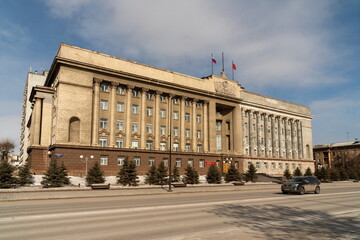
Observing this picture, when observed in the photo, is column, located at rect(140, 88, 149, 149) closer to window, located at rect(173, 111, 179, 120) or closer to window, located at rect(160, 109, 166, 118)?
window, located at rect(160, 109, 166, 118)

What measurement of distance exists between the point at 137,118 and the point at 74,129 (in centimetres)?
1121

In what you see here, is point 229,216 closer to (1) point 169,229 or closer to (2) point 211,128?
(1) point 169,229

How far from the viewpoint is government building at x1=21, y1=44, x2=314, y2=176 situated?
43.7 meters

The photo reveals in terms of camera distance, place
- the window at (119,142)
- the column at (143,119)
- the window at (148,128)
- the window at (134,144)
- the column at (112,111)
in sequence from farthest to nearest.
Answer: the window at (148,128) < the column at (143,119) < the window at (134,144) < the window at (119,142) < the column at (112,111)

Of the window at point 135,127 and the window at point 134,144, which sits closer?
the window at point 134,144

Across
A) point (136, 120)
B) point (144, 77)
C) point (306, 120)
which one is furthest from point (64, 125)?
point (306, 120)

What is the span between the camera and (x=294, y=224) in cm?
1131

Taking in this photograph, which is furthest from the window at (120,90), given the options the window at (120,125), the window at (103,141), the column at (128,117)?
the window at (103,141)

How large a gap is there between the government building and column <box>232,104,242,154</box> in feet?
0.74

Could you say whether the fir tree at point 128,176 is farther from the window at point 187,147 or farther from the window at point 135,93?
the window at point 187,147

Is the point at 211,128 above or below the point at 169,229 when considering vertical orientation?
above

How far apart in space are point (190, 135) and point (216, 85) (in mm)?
12925

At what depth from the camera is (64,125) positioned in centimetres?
4238

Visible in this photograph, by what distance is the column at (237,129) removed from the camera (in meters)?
64.5
